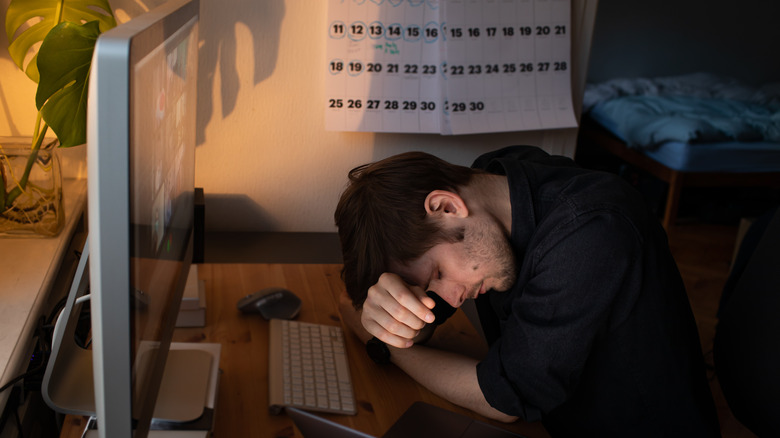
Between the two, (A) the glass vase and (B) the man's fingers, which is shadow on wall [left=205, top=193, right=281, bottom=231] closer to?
(A) the glass vase

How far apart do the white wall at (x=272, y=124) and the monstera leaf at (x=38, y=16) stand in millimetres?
124

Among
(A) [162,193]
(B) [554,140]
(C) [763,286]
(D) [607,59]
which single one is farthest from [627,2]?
(A) [162,193]

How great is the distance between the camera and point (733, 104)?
433cm

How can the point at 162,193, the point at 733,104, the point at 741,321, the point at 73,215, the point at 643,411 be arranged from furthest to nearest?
1. the point at 733,104
2. the point at 73,215
3. the point at 741,321
4. the point at 643,411
5. the point at 162,193

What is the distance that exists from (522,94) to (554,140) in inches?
6.9

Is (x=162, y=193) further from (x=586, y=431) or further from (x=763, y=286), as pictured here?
(x=763, y=286)

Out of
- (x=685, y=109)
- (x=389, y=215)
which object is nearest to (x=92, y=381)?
(x=389, y=215)

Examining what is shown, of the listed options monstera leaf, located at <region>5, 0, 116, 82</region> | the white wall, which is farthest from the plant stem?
the white wall

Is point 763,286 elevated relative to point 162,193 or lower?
lower

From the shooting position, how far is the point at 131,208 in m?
0.48

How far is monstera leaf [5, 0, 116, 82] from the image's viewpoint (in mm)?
1229

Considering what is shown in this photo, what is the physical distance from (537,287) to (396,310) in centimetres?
21

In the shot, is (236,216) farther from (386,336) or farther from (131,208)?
(131,208)

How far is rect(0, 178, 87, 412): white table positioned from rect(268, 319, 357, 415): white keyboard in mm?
338
